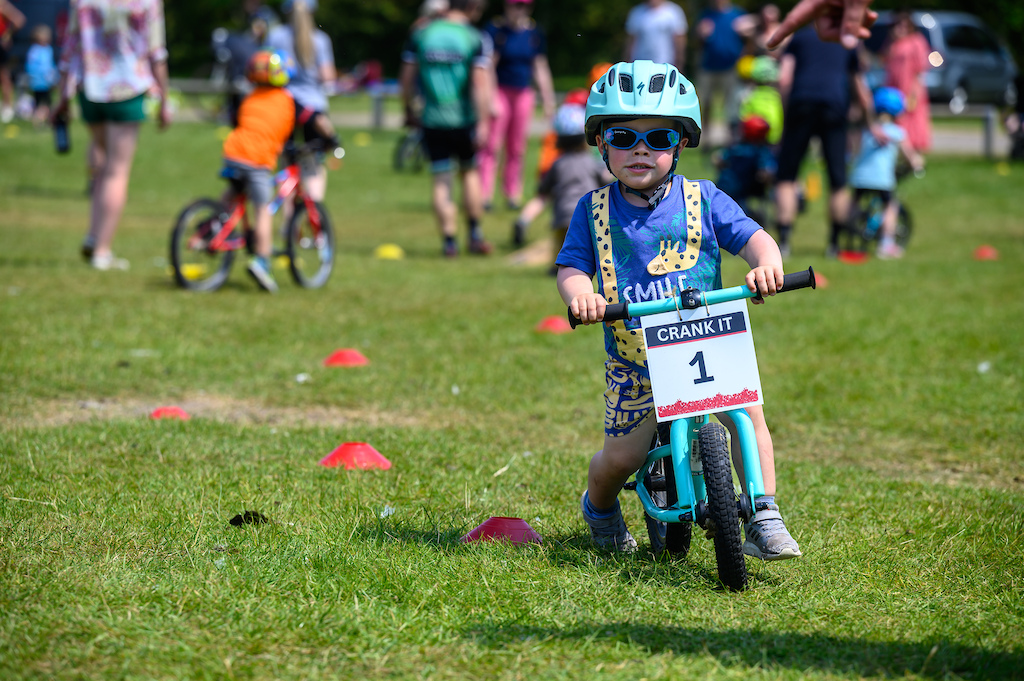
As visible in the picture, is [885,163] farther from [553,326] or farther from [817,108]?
[553,326]

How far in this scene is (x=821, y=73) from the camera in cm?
1026

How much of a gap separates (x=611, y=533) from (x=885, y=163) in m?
8.47

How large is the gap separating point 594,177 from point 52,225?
20.7ft

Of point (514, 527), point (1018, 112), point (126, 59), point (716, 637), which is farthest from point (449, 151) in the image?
point (1018, 112)

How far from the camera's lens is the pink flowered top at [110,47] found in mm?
8414

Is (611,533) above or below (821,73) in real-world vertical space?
below

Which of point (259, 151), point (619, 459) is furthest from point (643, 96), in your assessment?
point (259, 151)

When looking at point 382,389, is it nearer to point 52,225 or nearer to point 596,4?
point 52,225

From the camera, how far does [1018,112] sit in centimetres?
1972

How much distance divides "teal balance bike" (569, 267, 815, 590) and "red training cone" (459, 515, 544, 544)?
55 cm

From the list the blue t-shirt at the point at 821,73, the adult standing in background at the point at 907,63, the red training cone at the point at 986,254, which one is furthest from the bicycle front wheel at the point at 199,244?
the adult standing in background at the point at 907,63

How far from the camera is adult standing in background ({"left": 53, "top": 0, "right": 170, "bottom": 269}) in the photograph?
843 cm

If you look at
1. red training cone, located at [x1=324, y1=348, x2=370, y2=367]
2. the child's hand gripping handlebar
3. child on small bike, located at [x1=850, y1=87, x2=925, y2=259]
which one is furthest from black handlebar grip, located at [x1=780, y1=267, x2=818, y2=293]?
child on small bike, located at [x1=850, y1=87, x2=925, y2=259]

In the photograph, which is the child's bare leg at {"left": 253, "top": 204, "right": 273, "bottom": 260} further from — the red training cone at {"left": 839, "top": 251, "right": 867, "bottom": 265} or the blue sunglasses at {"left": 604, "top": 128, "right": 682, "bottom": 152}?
the red training cone at {"left": 839, "top": 251, "right": 867, "bottom": 265}
